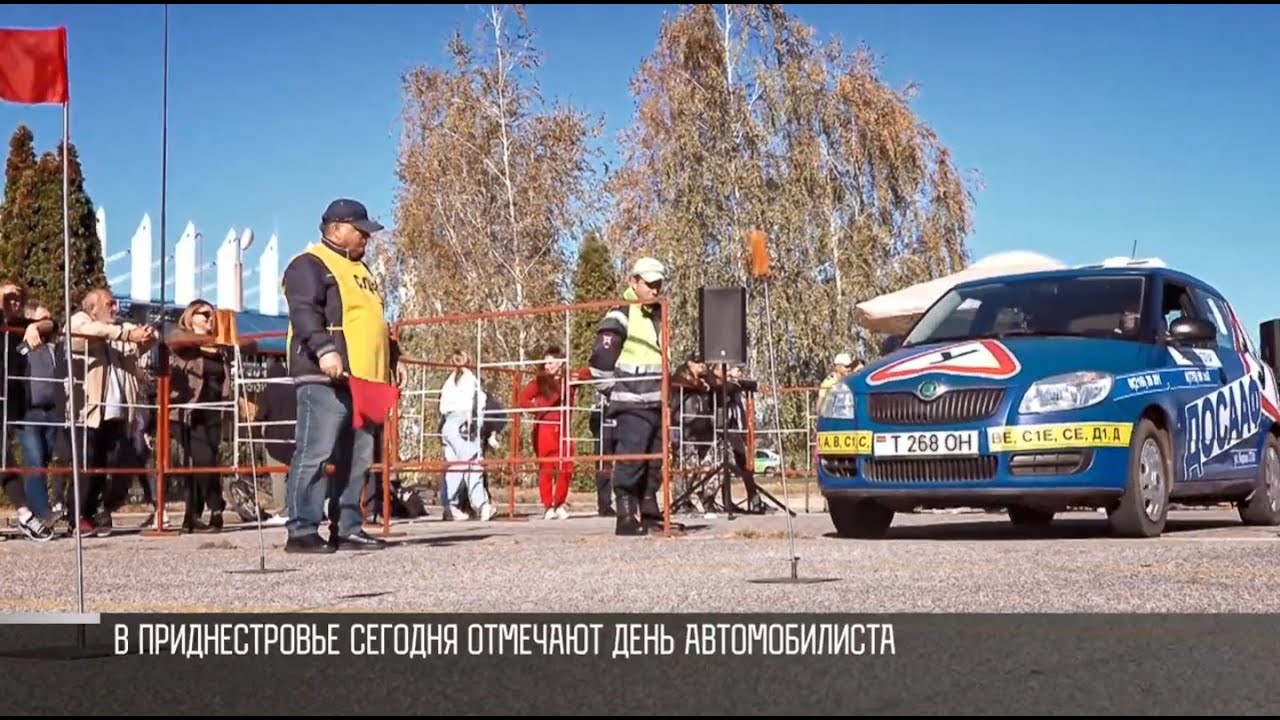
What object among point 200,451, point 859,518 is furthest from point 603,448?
point 859,518

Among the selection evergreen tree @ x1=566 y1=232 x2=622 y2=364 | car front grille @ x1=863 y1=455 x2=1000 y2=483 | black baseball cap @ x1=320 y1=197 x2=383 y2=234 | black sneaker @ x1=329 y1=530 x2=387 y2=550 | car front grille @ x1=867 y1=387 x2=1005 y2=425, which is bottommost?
black sneaker @ x1=329 y1=530 x2=387 y2=550

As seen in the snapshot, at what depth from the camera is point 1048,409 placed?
35.5ft

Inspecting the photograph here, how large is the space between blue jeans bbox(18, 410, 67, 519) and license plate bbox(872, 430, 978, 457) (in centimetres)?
641

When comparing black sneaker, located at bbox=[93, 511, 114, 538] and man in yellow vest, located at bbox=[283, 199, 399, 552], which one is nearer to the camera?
man in yellow vest, located at bbox=[283, 199, 399, 552]

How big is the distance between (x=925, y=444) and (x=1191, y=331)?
1.96 m

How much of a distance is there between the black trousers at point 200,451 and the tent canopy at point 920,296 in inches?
289

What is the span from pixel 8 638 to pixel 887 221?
2949 cm

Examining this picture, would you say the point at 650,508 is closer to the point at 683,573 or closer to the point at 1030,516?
the point at 1030,516

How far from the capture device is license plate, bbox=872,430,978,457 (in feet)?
35.8

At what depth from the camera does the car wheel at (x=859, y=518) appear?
1191 cm

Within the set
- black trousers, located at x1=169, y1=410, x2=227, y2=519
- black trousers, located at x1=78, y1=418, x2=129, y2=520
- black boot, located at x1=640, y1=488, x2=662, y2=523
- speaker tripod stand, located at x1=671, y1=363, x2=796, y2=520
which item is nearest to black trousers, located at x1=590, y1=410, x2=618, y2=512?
black boot, located at x1=640, y1=488, x2=662, y2=523

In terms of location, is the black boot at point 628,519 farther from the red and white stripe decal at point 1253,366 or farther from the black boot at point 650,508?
the red and white stripe decal at point 1253,366

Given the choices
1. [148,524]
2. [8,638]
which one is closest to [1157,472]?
[8,638]

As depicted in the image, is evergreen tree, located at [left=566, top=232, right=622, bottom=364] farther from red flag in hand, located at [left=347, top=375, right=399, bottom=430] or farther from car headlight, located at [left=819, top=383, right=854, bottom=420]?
red flag in hand, located at [left=347, top=375, right=399, bottom=430]
